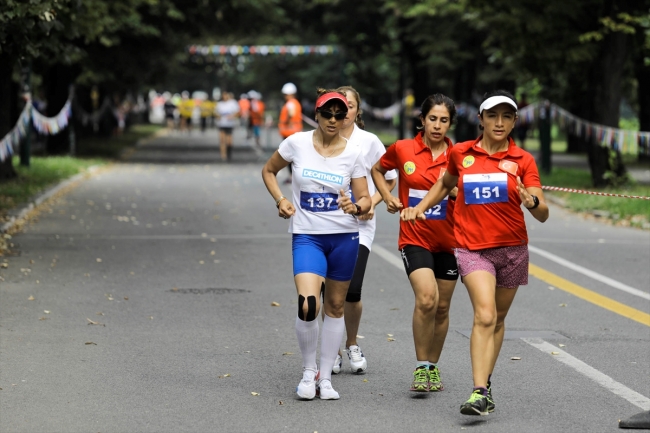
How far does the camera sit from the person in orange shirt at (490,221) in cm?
632

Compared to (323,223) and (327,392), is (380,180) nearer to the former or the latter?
(323,223)

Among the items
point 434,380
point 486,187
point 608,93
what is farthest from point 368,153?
point 608,93

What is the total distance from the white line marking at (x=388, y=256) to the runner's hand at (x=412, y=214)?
5.96m

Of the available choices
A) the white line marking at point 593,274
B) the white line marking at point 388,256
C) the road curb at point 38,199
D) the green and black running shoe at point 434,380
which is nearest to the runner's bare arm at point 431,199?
the green and black running shoe at point 434,380

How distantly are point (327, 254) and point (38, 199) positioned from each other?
43.8ft

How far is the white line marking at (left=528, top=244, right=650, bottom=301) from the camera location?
11.3 m

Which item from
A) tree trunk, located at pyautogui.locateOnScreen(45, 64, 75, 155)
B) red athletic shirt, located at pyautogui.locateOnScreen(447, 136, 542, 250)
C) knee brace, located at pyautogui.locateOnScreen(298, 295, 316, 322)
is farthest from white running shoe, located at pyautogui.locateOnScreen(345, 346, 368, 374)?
A: tree trunk, located at pyautogui.locateOnScreen(45, 64, 75, 155)

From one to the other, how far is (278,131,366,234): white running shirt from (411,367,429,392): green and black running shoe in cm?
92

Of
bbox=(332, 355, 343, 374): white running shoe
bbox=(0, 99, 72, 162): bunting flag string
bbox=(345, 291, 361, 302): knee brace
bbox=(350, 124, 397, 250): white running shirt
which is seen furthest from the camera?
bbox=(0, 99, 72, 162): bunting flag string

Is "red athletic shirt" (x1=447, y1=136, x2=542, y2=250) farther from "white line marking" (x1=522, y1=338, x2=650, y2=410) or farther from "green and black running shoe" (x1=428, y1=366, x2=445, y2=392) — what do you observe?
"white line marking" (x1=522, y1=338, x2=650, y2=410)

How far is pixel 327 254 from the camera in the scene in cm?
691

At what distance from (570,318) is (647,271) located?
3.35 meters

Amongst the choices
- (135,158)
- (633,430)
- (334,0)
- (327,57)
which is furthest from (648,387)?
(327,57)

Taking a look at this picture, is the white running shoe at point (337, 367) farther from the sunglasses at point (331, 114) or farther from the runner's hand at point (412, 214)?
the sunglasses at point (331, 114)
